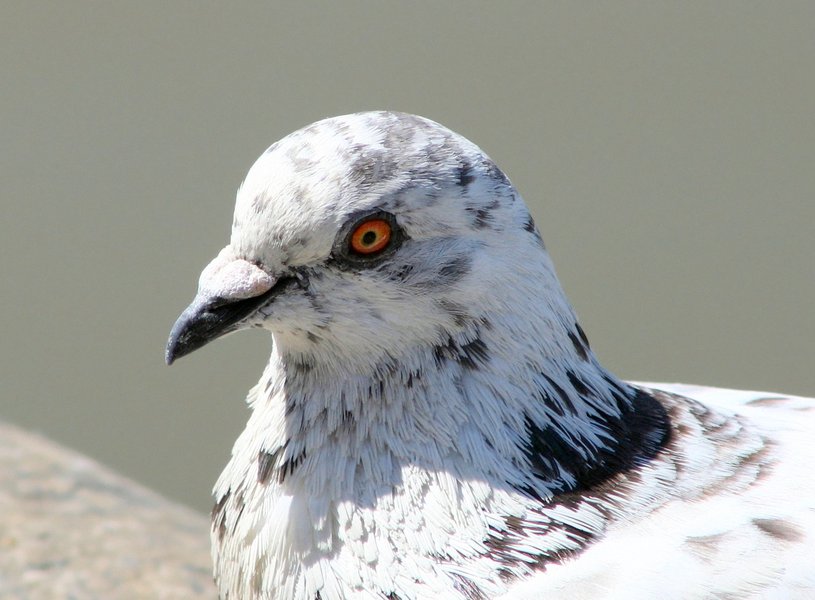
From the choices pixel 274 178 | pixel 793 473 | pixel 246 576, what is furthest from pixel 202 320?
pixel 793 473

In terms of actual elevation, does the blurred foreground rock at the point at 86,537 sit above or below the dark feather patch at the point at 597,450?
below

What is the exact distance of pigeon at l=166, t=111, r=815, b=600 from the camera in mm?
2223

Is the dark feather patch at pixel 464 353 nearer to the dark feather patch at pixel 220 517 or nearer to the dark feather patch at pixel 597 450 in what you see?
the dark feather patch at pixel 597 450

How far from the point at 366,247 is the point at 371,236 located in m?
0.03

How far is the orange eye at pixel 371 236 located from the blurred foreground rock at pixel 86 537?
1.86 m

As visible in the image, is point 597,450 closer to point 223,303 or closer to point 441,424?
point 441,424

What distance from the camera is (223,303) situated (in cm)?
225

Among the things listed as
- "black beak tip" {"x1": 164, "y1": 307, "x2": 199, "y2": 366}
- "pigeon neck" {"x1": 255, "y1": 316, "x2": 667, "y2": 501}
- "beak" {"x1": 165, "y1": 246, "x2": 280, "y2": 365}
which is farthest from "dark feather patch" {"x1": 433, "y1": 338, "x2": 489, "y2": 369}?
"black beak tip" {"x1": 164, "y1": 307, "x2": 199, "y2": 366}

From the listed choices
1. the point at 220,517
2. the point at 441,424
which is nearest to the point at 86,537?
the point at 220,517

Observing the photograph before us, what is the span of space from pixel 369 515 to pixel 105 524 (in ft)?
6.07

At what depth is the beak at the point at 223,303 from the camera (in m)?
2.24

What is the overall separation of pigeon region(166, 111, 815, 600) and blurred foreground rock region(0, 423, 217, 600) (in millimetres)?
1247

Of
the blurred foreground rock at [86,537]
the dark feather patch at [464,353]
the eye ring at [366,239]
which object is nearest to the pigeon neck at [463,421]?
the dark feather patch at [464,353]

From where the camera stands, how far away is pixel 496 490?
2326mm
